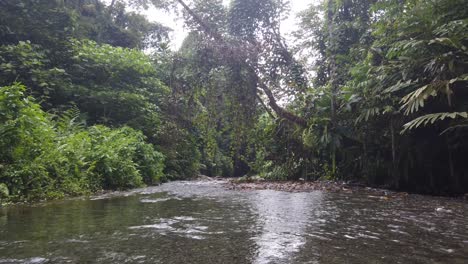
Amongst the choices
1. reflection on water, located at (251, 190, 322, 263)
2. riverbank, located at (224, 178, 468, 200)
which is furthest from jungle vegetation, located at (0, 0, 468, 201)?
reflection on water, located at (251, 190, 322, 263)

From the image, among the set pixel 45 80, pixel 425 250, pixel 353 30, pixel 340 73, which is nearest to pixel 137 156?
pixel 45 80

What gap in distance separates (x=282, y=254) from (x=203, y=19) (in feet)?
26.0

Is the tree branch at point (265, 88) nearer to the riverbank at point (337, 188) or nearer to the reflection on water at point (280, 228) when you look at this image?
the riverbank at point (337, 188)

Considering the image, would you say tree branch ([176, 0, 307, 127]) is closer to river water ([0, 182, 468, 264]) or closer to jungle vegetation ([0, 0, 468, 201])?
jungle vegetation ([0, 0, 468, 201])

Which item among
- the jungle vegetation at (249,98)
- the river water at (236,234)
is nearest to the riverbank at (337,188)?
the jungle vegetation at (249,98)

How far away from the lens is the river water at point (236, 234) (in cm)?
201

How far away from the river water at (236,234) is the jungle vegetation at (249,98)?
1.91 m

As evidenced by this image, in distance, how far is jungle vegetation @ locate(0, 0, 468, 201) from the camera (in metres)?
5.49

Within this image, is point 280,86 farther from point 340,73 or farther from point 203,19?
point 203,19

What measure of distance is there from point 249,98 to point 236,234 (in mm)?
6234

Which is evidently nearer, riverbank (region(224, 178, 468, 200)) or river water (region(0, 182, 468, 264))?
river water (region(0, 182, 468, 264))

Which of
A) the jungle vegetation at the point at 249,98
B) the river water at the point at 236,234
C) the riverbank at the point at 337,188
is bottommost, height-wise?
the river water at the point at 236,234

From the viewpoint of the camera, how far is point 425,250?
2.11m

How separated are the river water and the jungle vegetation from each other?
1.91 meters
